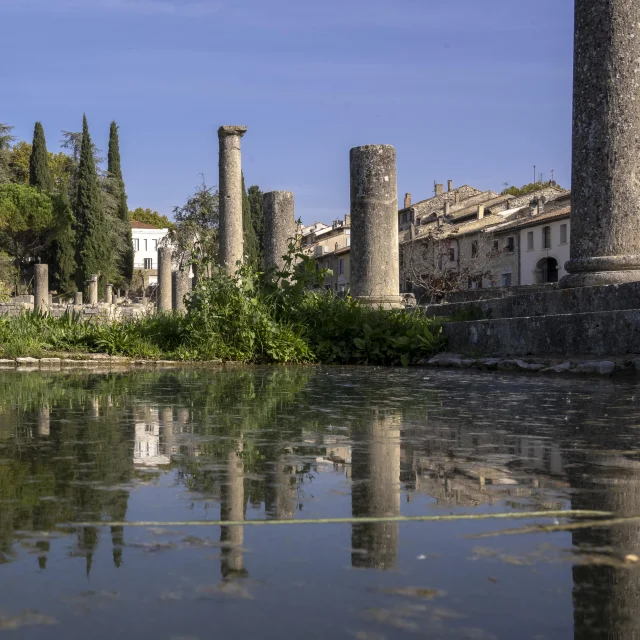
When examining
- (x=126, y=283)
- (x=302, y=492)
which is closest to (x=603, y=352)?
(x=302, y=492)

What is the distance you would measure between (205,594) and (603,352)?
23.9ft

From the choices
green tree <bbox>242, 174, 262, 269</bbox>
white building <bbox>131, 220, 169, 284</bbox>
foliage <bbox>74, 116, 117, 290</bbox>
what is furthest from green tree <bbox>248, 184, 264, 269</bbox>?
white building <bbox>131, 220, 169, 284</bbox>

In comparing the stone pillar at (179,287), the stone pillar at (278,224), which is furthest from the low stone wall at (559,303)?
the stone pillar at (179,287)

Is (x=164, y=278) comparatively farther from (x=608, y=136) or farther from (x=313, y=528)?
(x=313, y=528)

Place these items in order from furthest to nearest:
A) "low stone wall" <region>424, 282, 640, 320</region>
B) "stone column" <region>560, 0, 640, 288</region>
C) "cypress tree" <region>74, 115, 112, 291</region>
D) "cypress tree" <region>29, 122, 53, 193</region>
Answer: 1. "cypress tree" <region>29, 122, 53, 193</region>
2. "cypress tree" <region>74, 115, 112, 291</region>
3. "stone column" <region>560, 0, 640, 288</region>
4. "low stone wall" <region>424, 282, 640, 320</region>

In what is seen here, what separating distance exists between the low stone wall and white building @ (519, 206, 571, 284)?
127ft

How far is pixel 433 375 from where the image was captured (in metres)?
8.33

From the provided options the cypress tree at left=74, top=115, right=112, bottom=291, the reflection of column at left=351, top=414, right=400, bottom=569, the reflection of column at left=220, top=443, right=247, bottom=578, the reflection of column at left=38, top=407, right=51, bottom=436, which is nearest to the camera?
the reflection of column at left=220, top=443, right=247, bottom=578

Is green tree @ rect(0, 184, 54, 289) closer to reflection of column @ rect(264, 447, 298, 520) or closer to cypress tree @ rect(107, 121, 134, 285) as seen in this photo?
cypress tree @ rect(107, 121, 134, 285)

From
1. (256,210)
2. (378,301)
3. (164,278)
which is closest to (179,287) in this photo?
(164,278)

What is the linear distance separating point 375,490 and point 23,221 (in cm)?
5811

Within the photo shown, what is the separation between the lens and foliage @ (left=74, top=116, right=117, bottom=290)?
56.4 meters

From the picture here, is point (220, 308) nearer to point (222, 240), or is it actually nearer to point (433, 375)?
point (433, 375)

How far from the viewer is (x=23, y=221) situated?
187ft
